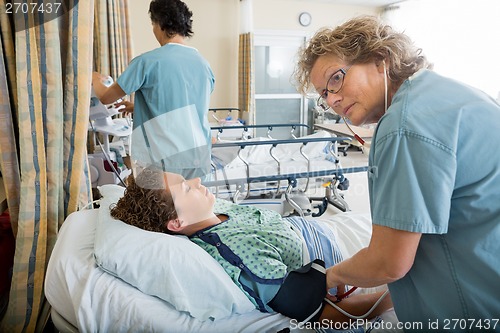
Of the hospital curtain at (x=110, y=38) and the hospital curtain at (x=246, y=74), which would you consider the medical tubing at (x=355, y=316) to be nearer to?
the hospital curtain at (x=110, y=38)

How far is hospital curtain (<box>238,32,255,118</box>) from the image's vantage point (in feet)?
17.1

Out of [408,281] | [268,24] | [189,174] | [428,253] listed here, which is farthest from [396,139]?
[268,24]

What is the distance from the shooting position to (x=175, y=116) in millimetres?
1756

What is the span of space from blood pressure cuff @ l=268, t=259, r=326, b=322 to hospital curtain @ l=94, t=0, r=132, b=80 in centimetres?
248

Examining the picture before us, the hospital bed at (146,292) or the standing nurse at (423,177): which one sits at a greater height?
the standing nurse at (423,177)

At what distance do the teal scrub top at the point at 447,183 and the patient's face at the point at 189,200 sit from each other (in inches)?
29.6

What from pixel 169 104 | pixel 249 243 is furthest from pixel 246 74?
pixel 249 243

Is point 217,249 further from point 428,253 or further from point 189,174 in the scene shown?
point 428,253

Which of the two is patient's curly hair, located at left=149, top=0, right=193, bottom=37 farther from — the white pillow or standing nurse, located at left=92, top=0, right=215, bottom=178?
the white pillow

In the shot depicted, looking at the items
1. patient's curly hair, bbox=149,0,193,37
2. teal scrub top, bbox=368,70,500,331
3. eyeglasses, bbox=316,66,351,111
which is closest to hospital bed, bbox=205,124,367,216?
patient's curly hair, bbox=149,0,193,37

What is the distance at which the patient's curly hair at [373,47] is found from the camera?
87 centimetres

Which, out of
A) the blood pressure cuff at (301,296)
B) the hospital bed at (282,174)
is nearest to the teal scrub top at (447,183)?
the blood pressure cuff at (301,296)

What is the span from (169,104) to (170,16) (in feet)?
1.49

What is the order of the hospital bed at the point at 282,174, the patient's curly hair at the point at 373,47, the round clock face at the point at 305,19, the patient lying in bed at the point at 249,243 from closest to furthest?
the patient's curly hair at the point at 373,47 < the patient lying in bed at the point at 249,243 < the hospital bed at the point at 282,174 < the round clock face at the point at 305,19
